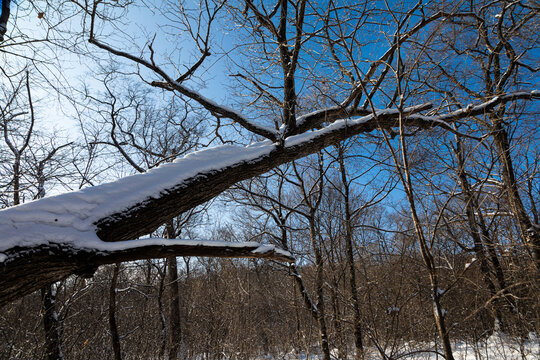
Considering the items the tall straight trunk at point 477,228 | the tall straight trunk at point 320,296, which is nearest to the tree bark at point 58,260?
the tall straight trunk at point 477,228

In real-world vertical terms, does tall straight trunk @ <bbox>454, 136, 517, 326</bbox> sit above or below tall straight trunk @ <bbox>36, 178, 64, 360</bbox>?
above

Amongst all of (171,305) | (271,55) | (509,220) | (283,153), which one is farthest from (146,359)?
(509,220)

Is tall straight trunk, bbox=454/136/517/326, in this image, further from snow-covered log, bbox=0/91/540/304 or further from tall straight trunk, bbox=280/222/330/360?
tall straight trunk, bbox=280/222/330/360

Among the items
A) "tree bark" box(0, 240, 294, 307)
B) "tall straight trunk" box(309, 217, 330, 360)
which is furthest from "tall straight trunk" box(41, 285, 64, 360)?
"tall straight trunk" box(309, 217, 330, 360)

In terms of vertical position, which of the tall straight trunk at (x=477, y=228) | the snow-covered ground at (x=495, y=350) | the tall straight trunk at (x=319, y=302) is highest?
the tall straight trunk at (x=477, y=228)

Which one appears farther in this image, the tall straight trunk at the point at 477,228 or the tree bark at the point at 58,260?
the tall straight trunk at the point at 477,228

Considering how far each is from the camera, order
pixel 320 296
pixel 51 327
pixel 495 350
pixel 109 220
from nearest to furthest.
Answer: pixel 109 220 < pixel 51 327 < pixel 320 296 < pixel 495 350

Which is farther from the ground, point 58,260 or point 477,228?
point 58,260

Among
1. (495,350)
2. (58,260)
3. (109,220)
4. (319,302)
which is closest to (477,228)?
(319,302)

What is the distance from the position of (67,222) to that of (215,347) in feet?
22.4

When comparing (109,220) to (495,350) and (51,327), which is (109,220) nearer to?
(51,327)

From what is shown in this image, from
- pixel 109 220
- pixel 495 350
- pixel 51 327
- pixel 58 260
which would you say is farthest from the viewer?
pixel 495 350

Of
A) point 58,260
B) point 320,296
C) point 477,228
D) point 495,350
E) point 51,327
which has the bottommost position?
point 495,350

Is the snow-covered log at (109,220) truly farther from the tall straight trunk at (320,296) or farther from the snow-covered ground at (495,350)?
the tall straight trunk at (320,296)
